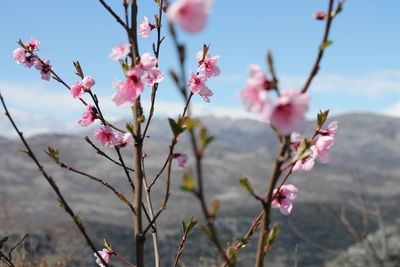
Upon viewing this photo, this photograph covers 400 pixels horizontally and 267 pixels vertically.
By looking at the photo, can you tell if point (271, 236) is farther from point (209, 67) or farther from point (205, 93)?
point (209, 67)

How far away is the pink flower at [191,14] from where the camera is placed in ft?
2.75

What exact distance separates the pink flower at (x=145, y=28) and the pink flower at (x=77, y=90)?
0.40 meters

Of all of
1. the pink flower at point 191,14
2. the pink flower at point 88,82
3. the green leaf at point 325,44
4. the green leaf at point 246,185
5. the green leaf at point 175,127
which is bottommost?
the green leaf at point 246,185

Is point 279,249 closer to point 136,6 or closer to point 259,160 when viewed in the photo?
point 136,6

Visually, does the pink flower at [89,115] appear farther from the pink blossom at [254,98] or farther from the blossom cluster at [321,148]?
the pink blossom at [254,98]

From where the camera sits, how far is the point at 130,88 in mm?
1321

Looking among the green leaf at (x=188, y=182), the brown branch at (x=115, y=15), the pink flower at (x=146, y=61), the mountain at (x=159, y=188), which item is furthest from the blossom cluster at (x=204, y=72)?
the mountain at (x=159, y=188)

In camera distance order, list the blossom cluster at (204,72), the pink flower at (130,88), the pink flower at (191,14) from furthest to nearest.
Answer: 1. the blossom cluster at (204,72)
2. the pink flower at (130,88)
3. the pink flower at (191,14)

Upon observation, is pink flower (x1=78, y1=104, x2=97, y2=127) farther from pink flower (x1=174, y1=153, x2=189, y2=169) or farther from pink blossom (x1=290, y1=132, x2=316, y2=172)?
pink blossom (x1=290, y1=132, x2=316, y2=172)

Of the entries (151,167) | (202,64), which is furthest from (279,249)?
(151,167)

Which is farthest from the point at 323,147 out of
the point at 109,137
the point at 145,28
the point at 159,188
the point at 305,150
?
the point at 159,188

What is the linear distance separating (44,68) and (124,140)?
28.1 inches

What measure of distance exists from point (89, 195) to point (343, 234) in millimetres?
27260

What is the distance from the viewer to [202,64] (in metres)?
2.04
